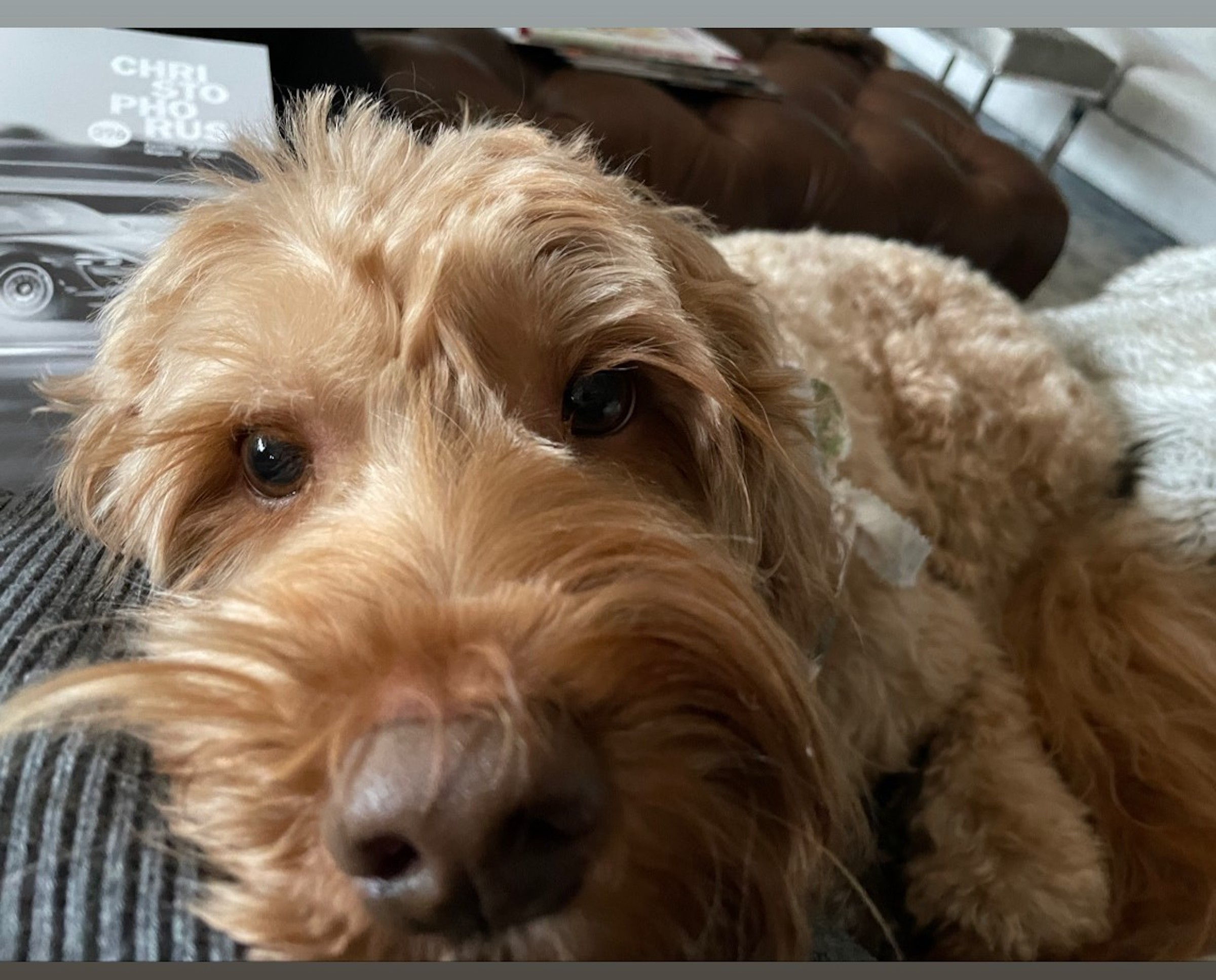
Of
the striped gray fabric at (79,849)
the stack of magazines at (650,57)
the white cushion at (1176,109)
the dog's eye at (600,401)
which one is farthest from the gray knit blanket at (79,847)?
the white cushion at (1176,109)

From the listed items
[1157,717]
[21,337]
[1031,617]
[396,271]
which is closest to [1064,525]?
[1031,617]

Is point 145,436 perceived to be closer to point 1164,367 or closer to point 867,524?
point 867,524

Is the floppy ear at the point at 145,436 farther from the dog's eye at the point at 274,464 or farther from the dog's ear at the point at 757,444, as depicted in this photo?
the dog's ear at the point at 757,444

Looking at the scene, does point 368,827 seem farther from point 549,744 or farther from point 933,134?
point 933,134

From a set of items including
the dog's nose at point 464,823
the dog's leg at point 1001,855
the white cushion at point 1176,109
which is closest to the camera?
the dog's nose at point 464,823

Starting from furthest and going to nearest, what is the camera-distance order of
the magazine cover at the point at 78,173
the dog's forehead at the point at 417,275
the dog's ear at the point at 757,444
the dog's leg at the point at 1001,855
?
1. the dog's leg at the point at 1001,855
2. the magazine cover at the point at 78,173
3. the dog's ear at the point at 757,444
4. the dog's forehead at the point at 417,275

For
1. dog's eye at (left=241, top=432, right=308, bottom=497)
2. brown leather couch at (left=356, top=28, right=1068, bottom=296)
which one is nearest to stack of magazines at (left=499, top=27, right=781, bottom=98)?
brown leather couch at (left=356, top=28, right=1068, bottom=296)
